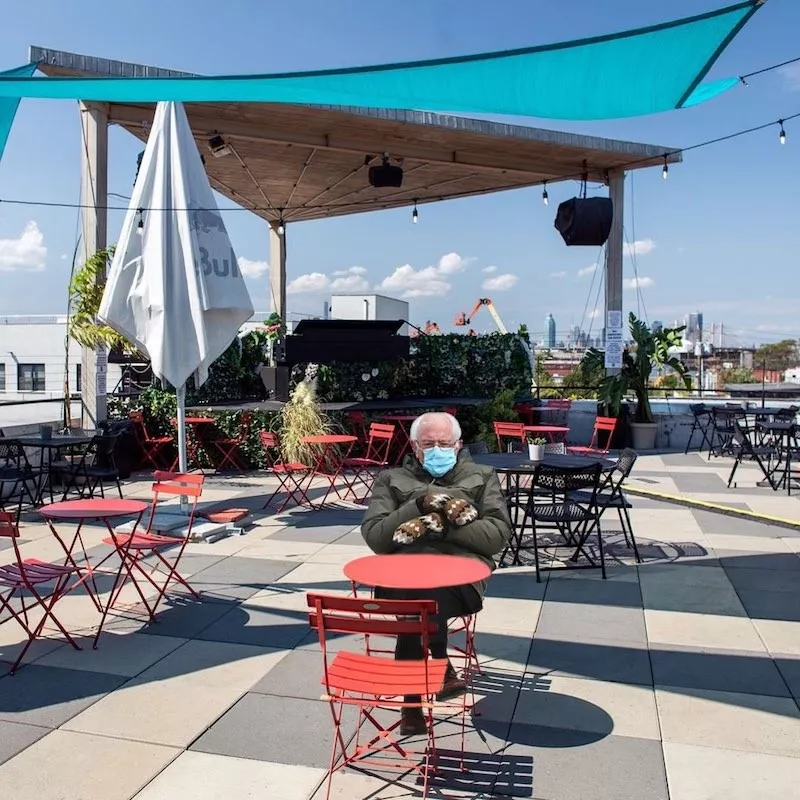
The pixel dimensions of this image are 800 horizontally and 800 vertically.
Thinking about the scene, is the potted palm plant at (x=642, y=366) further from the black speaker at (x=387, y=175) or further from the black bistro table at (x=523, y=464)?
the black bistro table at (x=523, y=464)

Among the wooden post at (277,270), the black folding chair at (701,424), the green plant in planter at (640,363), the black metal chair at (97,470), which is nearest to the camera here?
the black metal chair at (97,470)

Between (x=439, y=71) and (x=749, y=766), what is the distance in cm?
380

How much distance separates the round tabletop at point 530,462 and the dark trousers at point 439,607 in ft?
7.14

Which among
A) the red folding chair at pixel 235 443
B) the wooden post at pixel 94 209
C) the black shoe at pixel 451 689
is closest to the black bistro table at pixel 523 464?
the black shoe at pixel 451 689

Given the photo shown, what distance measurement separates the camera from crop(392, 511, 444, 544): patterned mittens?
9.98 ft

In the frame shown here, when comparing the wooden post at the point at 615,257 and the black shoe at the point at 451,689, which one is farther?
the wooden post at the point at 615,257

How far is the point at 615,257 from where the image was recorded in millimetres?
12930

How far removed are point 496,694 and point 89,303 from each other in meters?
7.59

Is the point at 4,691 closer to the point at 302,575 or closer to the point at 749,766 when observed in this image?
the point at 302,575

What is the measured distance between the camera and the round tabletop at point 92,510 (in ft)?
13.4

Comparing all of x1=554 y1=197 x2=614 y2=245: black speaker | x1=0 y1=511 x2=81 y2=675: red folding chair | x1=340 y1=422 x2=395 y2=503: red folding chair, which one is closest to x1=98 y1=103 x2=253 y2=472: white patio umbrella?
x1=340 y1=422 x2=395 y2=503: red folding chair

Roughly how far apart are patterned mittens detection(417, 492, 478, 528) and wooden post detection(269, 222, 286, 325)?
46.9ft

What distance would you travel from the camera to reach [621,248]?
12953 mm

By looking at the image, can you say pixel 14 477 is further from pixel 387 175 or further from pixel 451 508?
pixel 387 175
